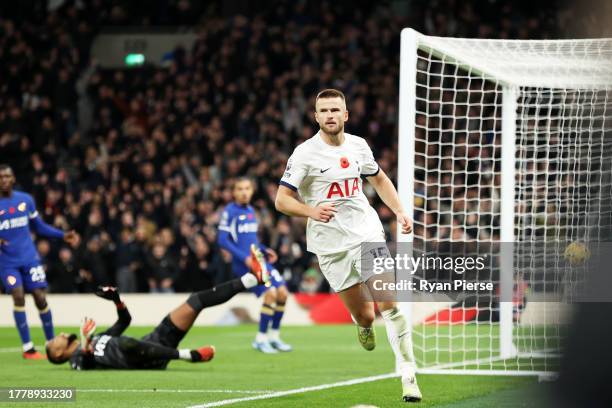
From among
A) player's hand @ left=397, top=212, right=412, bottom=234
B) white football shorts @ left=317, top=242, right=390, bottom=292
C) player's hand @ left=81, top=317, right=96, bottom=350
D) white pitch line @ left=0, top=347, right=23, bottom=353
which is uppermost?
player's hand @ left=397, top=212, right=412, bottom=234

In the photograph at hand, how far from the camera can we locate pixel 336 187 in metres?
6.88

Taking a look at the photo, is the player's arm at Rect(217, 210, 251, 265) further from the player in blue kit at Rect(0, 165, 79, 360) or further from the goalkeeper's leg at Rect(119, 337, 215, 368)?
the goalkeeper's leg at Rect(119, 337, 215, 368)

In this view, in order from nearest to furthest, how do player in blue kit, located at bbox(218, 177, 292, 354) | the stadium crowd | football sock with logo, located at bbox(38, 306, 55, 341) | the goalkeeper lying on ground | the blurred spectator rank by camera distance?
the goalkeeper lying on ground → football sock with logo, located at bbox(38, 306, 55, 341) → player in blue kit, located at bbox(218, 177, 292, 354) → the blurred spectator → the stadium crowd

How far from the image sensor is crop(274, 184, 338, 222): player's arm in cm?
613

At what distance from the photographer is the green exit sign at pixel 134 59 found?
25594 millimetres

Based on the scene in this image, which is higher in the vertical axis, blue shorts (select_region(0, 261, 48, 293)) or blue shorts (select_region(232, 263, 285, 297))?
blue shorts (select_region(0, 261, 48, 293))

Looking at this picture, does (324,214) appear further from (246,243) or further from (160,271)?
(160,271)

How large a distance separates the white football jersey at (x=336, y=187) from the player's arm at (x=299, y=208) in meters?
0.17

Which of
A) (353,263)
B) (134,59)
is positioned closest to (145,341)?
(353,263)

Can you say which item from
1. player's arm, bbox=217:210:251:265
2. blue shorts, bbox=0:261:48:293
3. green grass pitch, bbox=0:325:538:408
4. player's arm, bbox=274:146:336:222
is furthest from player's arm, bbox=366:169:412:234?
blue shorts, bbox=0:261:48:293

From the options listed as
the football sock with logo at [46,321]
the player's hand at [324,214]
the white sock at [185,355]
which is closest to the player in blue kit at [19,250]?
the football sock with logo at [46,321]

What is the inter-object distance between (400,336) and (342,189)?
1.08m

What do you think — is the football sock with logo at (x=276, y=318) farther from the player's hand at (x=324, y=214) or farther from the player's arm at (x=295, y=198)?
the player's hand at (x=324, y=214)

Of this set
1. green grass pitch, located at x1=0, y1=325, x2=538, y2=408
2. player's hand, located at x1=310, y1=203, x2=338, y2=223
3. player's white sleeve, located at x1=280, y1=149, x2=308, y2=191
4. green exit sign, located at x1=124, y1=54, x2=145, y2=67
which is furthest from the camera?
green exit sign, located at x1=124, y1=54, x2=145, y2=67
